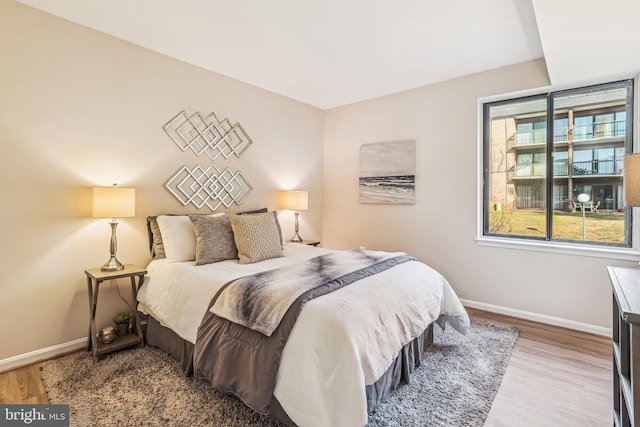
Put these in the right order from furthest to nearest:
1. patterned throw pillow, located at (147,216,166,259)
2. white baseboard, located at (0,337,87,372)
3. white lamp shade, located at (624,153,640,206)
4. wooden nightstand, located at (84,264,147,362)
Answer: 1. patterned throw pillow, located at (147,216,166,259)
2. wooden nightstand, located at (84,264,147,362)
3. white baseboard, located at (0,337,87,372)
4. white lamp shade, located at (624,153,640,206)

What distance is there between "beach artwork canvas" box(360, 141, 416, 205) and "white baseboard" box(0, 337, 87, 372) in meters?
3.47

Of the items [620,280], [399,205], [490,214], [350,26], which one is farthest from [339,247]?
[620,280]

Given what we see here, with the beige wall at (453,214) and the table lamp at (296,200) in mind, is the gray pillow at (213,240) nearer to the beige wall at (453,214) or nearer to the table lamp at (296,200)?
the table lamp at (296,200)

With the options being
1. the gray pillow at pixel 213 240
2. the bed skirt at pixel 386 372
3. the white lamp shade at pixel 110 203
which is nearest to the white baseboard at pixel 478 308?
the bed skirt at pixel 386 372

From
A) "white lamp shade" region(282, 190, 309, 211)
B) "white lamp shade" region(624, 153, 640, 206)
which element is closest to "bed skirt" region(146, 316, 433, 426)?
"white lamp shade" region(624, 153, 640, 206)

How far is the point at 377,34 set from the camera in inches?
106

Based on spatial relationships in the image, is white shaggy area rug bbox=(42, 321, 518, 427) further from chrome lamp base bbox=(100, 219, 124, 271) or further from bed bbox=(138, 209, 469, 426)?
chrome lamp base bbox=(100, 219, 124, 271)

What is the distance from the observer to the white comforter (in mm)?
1467

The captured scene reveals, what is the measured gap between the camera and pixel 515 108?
346cm

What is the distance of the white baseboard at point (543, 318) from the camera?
114 inches

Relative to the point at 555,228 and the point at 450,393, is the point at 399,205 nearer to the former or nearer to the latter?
the point at 555,228

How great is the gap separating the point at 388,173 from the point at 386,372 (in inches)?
110

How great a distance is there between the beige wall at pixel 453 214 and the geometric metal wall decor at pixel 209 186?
1644 millimetres

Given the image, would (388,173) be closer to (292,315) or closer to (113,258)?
(292,315)
